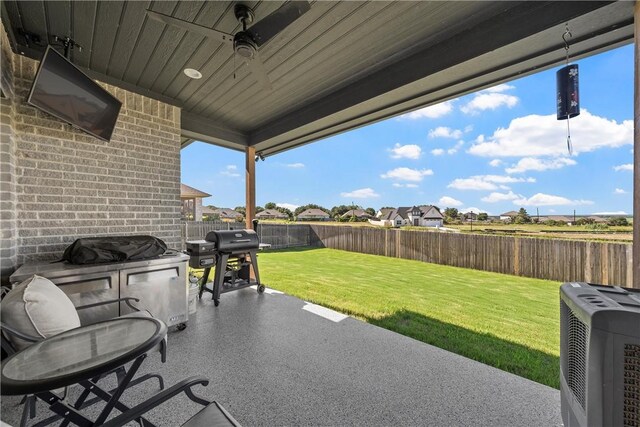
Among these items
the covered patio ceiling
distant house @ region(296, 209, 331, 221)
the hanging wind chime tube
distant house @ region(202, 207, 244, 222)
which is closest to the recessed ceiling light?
the covered patio ceiling

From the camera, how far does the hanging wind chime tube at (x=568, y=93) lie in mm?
1849

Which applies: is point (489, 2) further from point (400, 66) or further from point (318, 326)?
point (318, 326)

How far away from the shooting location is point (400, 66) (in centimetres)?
273

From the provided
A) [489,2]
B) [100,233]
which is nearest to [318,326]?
[100,233]

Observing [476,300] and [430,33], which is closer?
[430,33]

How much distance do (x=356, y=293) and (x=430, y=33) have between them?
12.9 ft

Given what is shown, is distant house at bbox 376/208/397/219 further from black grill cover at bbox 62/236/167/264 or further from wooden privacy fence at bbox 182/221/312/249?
black grill cover at bbox 62/236/167/264

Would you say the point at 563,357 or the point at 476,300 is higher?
the point at 563,357

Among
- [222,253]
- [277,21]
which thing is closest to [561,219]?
[277,21]

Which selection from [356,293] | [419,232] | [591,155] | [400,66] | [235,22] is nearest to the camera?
[235,22]

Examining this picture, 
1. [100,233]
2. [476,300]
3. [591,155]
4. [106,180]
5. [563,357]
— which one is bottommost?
[476,300]

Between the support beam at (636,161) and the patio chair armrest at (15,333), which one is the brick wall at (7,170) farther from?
the support beam at (636,161)

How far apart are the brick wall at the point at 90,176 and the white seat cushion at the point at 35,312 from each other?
1.28 m

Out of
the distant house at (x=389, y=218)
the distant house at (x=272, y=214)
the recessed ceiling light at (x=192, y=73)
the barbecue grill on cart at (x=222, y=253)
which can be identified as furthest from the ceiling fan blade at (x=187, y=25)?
the distant house at (x=272, y=214)
